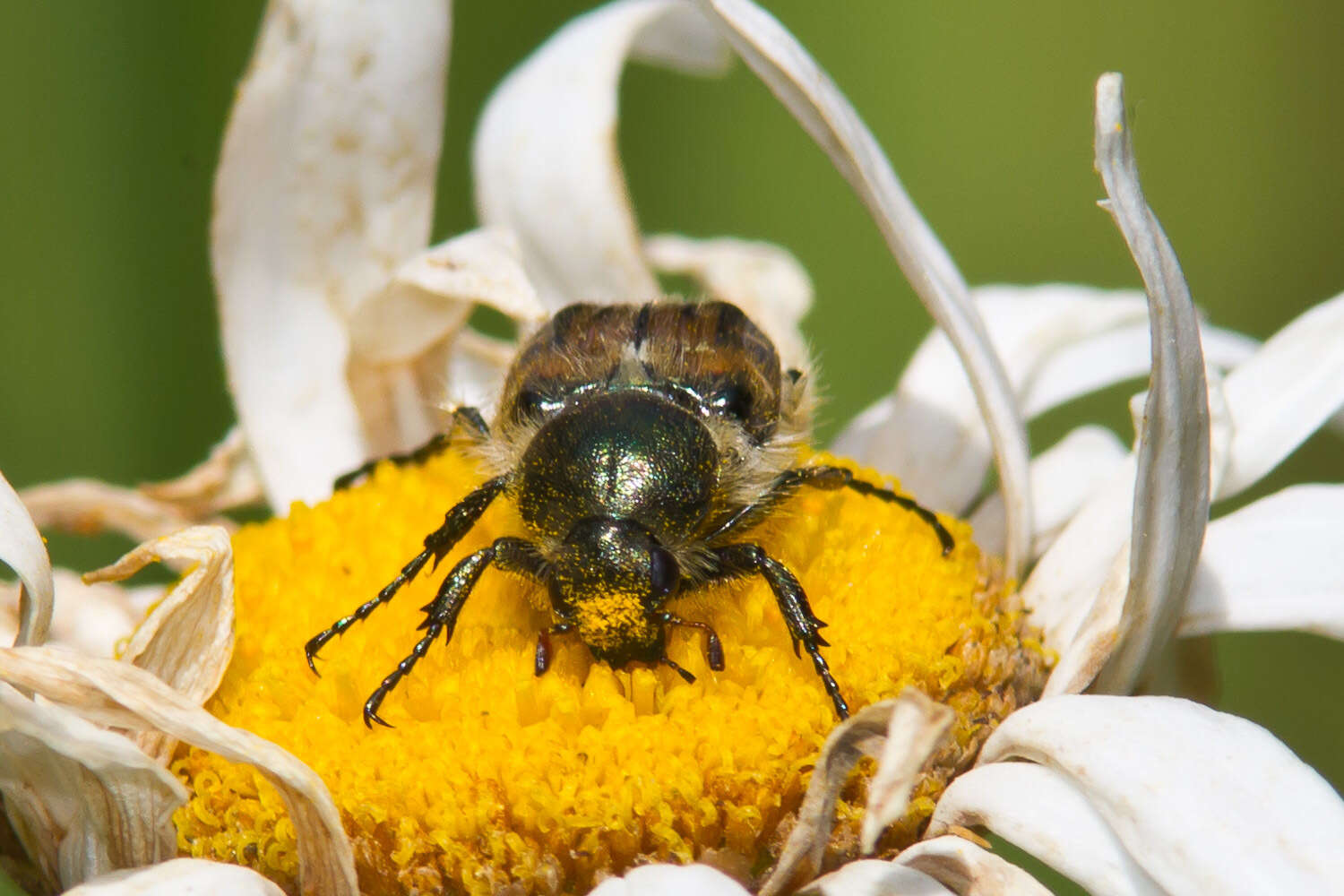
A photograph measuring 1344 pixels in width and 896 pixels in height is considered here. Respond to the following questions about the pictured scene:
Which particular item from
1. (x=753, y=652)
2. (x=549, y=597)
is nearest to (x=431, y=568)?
(x=549, y=597)

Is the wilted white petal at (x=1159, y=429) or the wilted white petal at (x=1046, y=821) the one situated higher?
the wilted white petal at (x=1159, y=429)

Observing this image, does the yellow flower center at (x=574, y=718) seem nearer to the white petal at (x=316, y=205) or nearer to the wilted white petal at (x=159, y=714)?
the wilted white petal at (x=159, y=714)

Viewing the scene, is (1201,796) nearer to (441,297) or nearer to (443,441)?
(443,441)

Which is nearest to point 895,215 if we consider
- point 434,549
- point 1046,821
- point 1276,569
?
point 1276,569

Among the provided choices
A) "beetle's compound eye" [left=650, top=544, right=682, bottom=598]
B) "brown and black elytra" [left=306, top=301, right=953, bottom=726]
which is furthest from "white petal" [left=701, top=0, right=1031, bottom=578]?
"beetle's compound eye" [left=650, top=544, right=682, bottom=598]

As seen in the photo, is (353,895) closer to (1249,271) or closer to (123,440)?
(123,440)

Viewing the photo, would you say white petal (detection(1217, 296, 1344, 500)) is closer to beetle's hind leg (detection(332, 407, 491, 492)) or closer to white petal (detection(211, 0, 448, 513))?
beetle's hind leg (detection(332, 407, 491, 492))

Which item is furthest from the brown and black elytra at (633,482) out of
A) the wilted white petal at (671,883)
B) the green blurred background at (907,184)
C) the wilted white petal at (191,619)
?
the green blurred background at (907,184)
